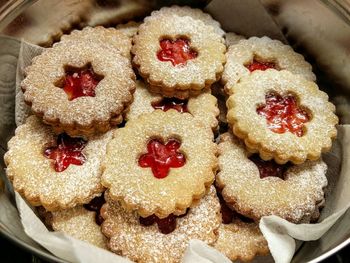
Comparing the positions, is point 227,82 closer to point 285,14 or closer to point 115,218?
point 285,14

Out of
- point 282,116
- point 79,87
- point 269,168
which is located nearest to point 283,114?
point 282,116

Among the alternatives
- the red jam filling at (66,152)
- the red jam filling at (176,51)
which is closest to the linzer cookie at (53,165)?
the red jam filling at (66,152)

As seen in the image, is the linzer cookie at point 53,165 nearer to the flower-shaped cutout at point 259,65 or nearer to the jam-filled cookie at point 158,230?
the jam-filled cookie at point 158,230

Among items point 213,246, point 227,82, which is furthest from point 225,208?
point 227,82

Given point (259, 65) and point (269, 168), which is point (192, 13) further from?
point (269, 168)

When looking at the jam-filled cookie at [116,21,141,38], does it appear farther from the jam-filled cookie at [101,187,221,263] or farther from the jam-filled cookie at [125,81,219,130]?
the jam-filled cookie at [101,187,221,263]

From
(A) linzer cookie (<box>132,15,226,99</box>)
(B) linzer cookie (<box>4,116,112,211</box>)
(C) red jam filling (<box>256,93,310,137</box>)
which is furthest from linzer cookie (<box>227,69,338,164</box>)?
(B) linzer cookie (<box>4,116,112,211</box>)
